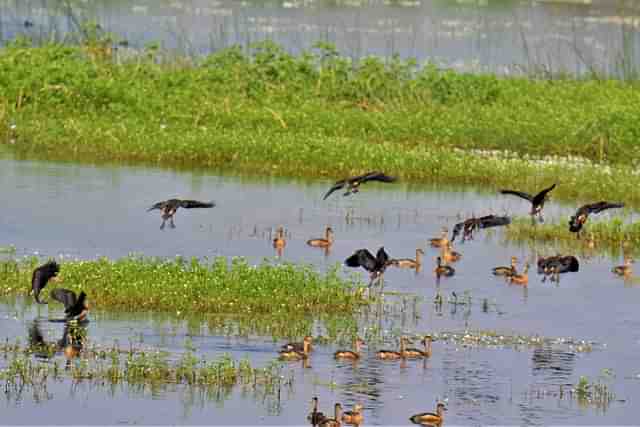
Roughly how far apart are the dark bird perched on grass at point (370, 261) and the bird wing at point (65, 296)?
304cm

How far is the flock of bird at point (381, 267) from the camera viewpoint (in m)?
11.4

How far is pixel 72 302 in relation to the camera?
13.5 meters

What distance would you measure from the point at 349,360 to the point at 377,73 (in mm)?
14610

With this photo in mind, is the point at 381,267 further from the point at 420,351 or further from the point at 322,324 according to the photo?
the point at 420,351

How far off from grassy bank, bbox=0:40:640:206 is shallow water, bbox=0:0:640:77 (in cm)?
513

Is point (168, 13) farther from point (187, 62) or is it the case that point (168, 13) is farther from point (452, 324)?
point (452, 324)

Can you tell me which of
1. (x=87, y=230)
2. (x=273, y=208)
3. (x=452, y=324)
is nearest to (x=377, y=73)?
(x=273, y=208)

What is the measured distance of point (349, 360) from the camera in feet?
42.9

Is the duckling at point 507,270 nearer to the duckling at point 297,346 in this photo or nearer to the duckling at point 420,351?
the duckling at point 420,351

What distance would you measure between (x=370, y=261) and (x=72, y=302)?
3241 mm

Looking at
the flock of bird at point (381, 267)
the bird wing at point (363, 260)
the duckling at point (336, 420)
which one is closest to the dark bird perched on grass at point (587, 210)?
the flock of bird at point (381, 267)

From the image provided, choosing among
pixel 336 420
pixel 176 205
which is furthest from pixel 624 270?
pixel 336 420

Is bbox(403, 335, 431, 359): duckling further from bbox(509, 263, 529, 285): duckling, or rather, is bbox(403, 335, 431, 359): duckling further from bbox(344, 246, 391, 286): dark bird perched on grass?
bbox(509, 263, 529, 285): duckling

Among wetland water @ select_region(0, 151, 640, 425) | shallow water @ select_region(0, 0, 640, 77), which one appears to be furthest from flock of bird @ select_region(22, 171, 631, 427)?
shallow water @ select_region(0, 0, 640, 77)
